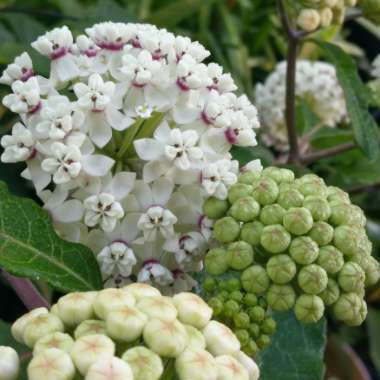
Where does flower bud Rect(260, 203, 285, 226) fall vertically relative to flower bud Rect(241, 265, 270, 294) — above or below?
above

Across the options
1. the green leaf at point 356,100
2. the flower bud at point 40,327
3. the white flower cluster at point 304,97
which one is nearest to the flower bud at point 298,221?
the flower bud at point 40,327

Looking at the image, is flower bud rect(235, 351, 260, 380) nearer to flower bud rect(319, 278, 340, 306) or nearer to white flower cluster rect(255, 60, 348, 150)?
flower bud rect(319, 278, 340, 306)

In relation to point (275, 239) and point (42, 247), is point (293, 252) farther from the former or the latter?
point (42, 247)

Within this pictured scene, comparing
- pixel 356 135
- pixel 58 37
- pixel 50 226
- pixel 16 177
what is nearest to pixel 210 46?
pixel 16 177

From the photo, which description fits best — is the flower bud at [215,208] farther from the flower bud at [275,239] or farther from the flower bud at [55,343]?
the flower bud at [55,343]

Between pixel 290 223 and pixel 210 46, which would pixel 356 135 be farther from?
pixel 210 46

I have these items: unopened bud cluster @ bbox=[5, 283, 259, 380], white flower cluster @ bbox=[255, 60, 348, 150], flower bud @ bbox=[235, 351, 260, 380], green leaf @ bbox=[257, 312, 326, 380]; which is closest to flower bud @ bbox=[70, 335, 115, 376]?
unopened bud cluster @ bbox=[5, 283, 259, 380]
